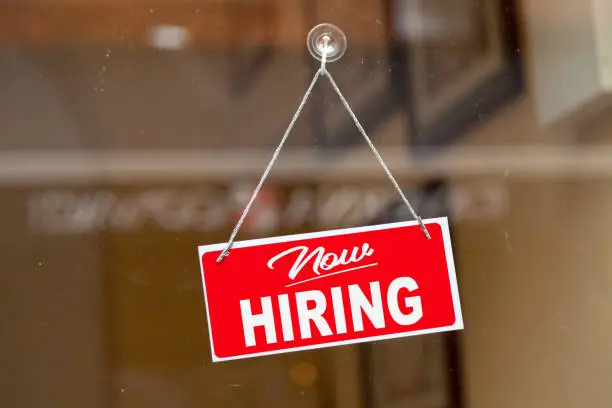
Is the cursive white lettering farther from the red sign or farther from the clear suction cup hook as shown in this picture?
the clear suction cup hook

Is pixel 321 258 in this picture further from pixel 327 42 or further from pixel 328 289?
pixel 327 42

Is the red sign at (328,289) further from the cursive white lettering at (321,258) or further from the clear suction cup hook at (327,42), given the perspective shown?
the clear suction cup hook at (327,42)

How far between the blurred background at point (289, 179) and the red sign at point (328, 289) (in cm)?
11

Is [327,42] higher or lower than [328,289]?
higher

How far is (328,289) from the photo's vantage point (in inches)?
18.7

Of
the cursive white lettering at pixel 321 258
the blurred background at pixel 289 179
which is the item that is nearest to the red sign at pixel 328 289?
the cursive white lettering at pixel 321 258

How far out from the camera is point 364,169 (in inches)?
25.1

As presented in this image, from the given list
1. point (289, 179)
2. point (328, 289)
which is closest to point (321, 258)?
point (328, 289)

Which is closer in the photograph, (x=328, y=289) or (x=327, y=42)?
(x=328, y=289)

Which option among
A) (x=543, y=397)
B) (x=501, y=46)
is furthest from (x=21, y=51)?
(x=543, y=397)

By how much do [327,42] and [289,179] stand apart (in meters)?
0.11

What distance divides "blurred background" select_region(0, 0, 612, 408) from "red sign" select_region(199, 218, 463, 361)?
0.35ft

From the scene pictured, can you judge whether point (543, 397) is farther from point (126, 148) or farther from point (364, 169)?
point (126, 148)

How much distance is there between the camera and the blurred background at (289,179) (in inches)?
23.4
